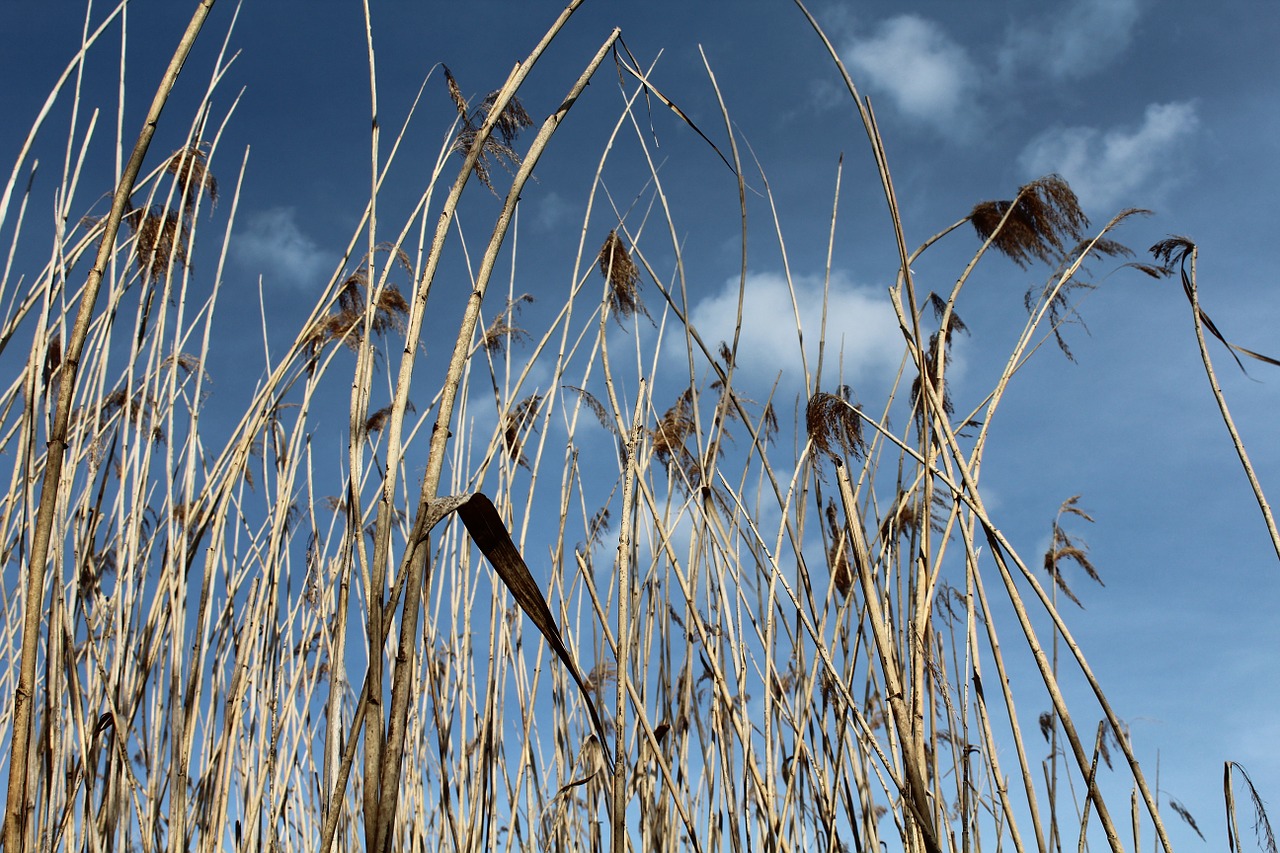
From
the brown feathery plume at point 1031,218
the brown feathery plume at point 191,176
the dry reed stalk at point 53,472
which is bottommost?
the dry reed stalk at point 53,472

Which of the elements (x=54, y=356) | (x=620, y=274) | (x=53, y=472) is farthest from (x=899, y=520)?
(x=54, y=356)

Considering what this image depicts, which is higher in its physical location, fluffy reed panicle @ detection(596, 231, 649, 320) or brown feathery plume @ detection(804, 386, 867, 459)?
fluffy reed panicle @ detection(596, 231, 649, 320)

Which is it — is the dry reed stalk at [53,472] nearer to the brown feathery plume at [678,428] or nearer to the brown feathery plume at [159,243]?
the brown feathery plume at [159,243]

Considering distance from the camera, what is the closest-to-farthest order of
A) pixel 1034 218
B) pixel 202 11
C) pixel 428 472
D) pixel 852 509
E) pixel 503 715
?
pixel 428 472 < pixel 202 11 < pixel 852 509 < pixel 1034 218 < pixel 503 715

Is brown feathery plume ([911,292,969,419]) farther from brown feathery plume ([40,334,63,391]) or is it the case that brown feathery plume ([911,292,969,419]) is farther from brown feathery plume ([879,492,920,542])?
brown feathery plume ([40,334,63,391])

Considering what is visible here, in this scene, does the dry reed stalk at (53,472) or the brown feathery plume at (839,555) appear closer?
the dry reed stalk at (53,472)

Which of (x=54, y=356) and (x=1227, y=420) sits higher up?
(x=54, y=356)

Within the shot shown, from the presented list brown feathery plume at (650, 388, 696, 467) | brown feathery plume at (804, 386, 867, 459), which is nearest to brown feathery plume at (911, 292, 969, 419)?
brown feathery plume at (804, 386, 867, 459)

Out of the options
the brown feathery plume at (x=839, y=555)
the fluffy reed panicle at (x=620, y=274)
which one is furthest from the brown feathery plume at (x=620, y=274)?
the brown feathery plume at (x=839, y=555)

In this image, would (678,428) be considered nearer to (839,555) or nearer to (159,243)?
(839,555)

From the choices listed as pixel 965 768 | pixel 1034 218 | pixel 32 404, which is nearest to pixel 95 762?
pixel 32 404

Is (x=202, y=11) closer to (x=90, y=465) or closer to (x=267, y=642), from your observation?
(x=90, y=465)

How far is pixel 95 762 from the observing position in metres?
1.70

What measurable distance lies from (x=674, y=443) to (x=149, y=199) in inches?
53.3
